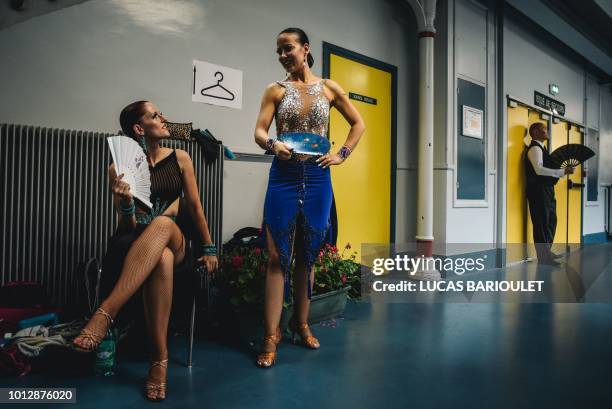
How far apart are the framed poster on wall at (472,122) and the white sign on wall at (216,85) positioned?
2.66 m

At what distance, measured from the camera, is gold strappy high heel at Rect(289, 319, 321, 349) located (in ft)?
7.37

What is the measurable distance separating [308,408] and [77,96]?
198 cm

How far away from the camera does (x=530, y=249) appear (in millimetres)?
5996

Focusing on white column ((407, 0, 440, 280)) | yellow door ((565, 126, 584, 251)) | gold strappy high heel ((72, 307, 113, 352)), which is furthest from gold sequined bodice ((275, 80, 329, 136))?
yellow door ((565, 126, 584, 251))

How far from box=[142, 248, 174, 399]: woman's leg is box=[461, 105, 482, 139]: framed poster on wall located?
152 inches

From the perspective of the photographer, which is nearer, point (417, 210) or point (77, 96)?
point (77, 96)

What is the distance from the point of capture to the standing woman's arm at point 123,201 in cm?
162

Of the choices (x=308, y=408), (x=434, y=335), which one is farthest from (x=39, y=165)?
(x=434, y=335)

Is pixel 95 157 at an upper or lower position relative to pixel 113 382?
upper

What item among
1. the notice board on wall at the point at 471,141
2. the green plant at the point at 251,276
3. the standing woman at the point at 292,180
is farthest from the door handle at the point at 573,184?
the standing woman at the point at 292,180

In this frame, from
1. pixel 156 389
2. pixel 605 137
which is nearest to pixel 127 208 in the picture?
pixel 156 389

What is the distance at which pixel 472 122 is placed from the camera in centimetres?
486

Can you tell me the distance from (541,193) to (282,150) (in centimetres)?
457

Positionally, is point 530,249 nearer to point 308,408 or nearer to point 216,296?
point 216,296
